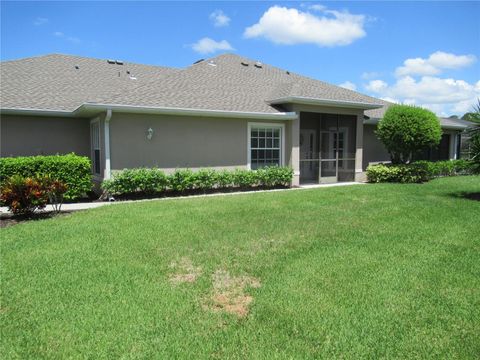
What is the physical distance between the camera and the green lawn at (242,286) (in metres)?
3.53

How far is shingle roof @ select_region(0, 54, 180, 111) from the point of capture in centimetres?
1344

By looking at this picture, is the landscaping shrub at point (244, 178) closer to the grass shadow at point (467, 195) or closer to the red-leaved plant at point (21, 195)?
the red-leaved plant at point (21, 195)

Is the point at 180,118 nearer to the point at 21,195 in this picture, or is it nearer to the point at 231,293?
the point at 21,195

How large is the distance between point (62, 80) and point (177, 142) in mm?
6370

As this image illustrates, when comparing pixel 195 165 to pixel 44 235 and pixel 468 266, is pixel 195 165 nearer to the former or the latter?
pixel 44 235

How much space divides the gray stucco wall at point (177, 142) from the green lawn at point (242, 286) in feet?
12.9

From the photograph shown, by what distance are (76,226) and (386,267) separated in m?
6.18

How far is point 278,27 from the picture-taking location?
15141 millimetres

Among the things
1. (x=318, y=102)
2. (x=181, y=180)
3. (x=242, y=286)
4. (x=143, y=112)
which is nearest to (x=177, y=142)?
(x=181, y=180)

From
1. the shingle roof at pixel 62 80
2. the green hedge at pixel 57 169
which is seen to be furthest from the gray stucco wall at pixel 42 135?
the green hedge at pixel 57 169

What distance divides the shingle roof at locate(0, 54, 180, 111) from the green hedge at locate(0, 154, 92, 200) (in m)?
2.42

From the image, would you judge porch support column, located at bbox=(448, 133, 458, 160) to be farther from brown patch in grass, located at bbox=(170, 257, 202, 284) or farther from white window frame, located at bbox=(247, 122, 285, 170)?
brown patch in grass, located at bbox=(170, 257, 202, 284)

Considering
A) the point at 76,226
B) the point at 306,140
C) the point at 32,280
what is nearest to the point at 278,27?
the point at 306,140

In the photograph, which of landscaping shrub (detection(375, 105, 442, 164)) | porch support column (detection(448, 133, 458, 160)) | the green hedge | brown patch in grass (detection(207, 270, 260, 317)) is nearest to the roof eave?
the green hedge
